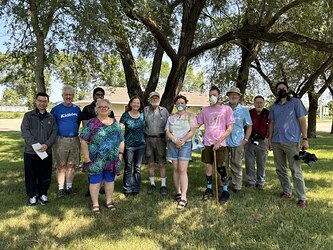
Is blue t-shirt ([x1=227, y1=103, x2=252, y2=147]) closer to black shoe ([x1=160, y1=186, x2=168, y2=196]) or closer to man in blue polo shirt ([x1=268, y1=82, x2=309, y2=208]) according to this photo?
man in blue polo shirt ([x1=268, y1=82, x2=309, y2=208])

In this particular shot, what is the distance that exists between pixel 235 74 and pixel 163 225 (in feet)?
35.3

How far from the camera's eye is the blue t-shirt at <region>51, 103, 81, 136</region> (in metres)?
6.00

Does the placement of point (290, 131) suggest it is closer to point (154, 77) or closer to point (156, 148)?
point (156, 148)

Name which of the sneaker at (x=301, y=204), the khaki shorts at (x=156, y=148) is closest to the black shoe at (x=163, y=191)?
the khaki shorts at (x=156, y=148)

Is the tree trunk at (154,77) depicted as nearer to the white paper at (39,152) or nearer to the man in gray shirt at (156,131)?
the man in gray shirt at (156,131)

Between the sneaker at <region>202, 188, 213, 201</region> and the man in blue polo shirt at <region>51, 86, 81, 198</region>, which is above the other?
the man in blue polo shirt at <region>51, 86, 81, 198</region>

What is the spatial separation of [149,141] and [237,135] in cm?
165

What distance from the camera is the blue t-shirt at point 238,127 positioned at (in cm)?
619

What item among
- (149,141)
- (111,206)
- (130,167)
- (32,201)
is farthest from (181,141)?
(32,201)

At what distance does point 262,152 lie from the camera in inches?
270

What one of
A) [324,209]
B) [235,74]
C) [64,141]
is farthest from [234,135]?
[235,74]

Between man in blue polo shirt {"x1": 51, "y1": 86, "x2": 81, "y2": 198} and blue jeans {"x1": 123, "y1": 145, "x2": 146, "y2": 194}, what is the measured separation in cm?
96

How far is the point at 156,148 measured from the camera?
632 cm

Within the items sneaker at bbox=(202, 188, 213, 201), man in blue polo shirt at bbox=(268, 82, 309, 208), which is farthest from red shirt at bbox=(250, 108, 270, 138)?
sneaker at bbox=(202, 188, 213, 201)
